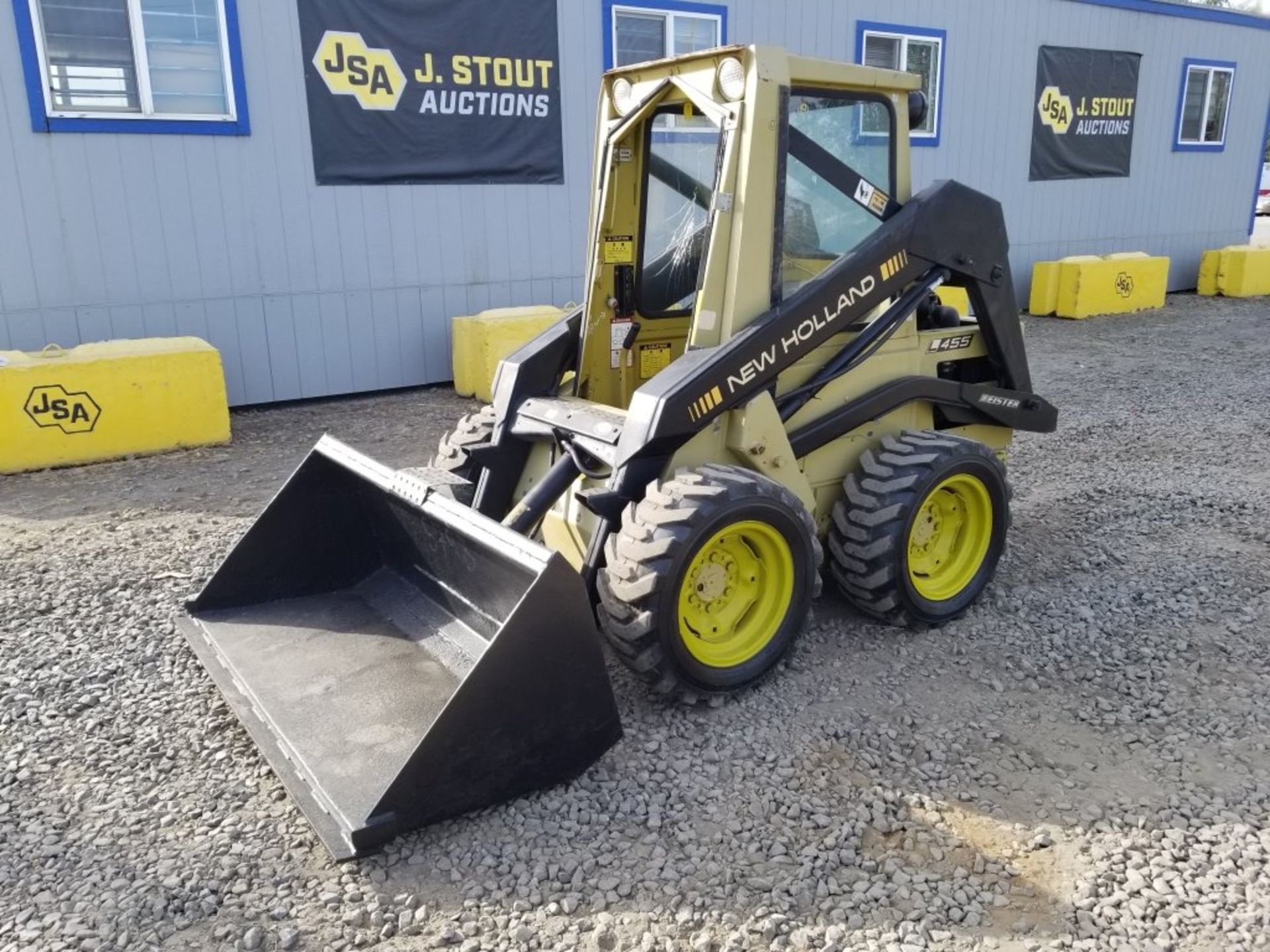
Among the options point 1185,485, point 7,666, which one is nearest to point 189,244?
point 7,666

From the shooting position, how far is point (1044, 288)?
1353 cm

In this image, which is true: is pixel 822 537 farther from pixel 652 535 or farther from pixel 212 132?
pixel 212 132

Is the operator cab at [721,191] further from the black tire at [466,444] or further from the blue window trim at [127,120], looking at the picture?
the blue window trim at [127,120]

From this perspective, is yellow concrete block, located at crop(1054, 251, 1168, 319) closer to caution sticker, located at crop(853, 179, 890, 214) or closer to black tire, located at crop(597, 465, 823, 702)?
caution sticker, located at crop(853, 179, 890, 214)

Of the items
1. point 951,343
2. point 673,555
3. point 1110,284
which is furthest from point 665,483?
point 1110,284

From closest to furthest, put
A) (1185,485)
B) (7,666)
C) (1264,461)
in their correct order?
(7,666) < (1185,485) < (1264,461)

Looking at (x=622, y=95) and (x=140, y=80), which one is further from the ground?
(x=140, y=80)

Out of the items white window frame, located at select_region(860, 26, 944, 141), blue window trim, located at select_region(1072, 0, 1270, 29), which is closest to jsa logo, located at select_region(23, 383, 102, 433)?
white window frame, located at select_region(860, 26, 944, 141)

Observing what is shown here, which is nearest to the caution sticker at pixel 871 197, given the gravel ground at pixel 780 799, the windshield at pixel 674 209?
the windshield at pixel 674 209

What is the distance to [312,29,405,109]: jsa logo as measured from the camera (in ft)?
26.8

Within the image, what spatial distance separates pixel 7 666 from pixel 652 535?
2645mm

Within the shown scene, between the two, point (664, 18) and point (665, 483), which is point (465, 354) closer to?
point (664, 18)

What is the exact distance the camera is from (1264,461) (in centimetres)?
694

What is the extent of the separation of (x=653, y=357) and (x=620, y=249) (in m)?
0.49
